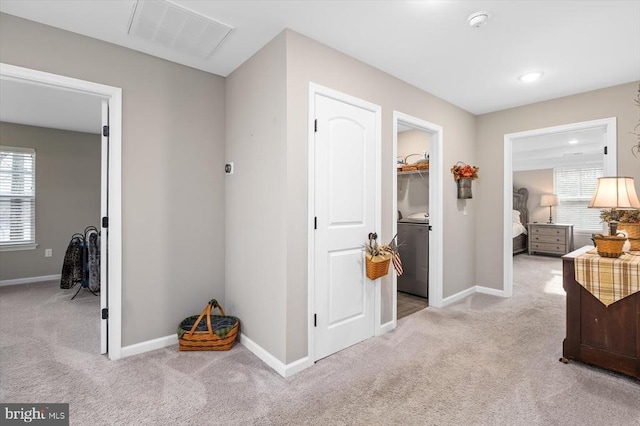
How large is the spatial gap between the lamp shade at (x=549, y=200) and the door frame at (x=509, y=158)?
4533 millimetres

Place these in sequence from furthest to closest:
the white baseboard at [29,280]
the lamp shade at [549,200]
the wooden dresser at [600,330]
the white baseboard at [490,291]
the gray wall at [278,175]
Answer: the lamp shade at [549,200], the white baseboard at [29,280], the white baseboard at [490,291], the gray wall at [278,175], the wooden dresser at [600,330]

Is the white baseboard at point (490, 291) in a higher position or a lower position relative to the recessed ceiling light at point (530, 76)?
lower

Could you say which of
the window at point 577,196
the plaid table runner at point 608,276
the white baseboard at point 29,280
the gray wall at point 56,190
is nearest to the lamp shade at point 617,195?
the plaid table runner at point 608,276

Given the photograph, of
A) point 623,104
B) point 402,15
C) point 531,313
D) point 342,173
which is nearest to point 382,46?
point 402,15

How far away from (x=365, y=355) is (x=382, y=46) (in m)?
2.46

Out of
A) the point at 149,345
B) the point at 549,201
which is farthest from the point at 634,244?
the point at 549,201

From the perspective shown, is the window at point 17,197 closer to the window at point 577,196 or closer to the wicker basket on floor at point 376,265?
the wicker basket on floor at point 376,265

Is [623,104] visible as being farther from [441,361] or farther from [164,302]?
[164,302]

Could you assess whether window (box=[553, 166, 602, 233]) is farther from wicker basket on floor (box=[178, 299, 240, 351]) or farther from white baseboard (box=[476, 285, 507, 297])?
wicker basket on floor (box=[178, 299, 240, 351])

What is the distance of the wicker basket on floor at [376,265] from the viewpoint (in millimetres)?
2628

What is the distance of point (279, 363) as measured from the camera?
7.38ft

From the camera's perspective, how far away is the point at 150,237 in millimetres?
2588

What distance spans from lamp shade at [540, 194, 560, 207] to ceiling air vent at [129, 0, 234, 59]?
809 cm

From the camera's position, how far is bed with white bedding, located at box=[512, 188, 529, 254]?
7.46 m
